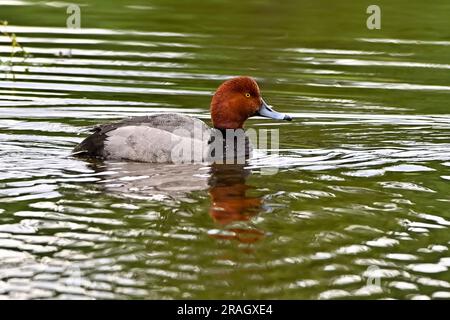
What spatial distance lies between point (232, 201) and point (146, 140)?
6.08 feet

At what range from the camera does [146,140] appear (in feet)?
35.5

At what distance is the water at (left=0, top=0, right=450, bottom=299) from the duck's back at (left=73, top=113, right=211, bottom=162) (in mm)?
210

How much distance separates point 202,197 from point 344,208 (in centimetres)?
136

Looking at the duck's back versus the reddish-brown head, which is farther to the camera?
the reddish-brown head

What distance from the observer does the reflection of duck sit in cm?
818

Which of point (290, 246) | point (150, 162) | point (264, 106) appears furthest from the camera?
point (264, 106)

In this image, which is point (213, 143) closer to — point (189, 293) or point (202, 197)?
point (202, 197)

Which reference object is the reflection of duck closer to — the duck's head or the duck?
the duck

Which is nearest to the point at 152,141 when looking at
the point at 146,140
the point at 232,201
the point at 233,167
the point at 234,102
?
the point at 146,140

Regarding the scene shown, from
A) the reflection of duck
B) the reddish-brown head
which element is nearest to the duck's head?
the reddish-brown head

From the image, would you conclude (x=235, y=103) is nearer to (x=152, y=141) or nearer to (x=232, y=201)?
(x=152, y=141)

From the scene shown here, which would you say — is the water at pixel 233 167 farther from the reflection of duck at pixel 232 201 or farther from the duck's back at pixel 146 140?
the duck's back at pixel 146 140
